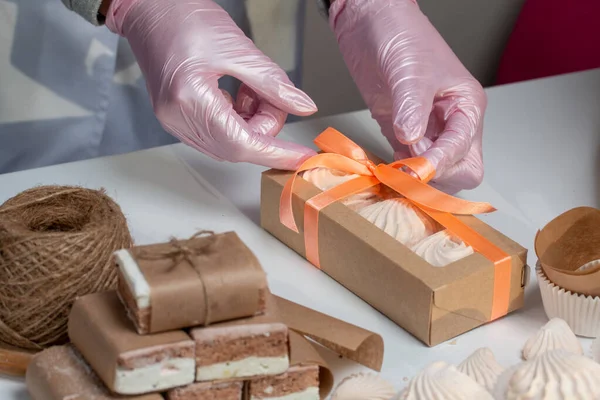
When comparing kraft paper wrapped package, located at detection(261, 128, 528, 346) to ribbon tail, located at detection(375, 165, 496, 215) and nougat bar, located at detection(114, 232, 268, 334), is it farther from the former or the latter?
nougat bar, located at detection(114, 232, 268, 334)

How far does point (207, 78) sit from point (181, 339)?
0.49m

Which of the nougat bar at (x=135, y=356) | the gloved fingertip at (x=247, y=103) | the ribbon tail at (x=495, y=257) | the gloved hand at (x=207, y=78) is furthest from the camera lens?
the gloved fingertip at (x=247, y=103)

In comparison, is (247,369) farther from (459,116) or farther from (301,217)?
(459,116)

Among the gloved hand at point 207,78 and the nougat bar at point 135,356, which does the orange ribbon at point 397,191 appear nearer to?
the gloved hand at point 207,78

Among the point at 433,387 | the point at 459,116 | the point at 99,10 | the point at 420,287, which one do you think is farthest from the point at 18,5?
the point at 433,387

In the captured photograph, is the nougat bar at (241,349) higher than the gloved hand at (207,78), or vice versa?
the gloved hand at (207,78)

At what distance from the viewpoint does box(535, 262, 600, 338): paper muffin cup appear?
101cm

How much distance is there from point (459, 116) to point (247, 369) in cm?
59

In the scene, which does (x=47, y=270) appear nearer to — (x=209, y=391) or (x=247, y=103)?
(x=209, y=391)

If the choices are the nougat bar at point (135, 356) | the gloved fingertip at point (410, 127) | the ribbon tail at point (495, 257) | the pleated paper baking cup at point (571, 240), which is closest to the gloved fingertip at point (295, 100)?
the gloved fingertip at point (410, 127)

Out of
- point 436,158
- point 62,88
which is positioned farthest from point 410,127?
point 62,88

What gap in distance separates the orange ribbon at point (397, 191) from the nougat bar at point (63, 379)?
1.23 ft

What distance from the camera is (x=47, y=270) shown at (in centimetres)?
93

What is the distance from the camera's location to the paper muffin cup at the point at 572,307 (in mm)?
1012
